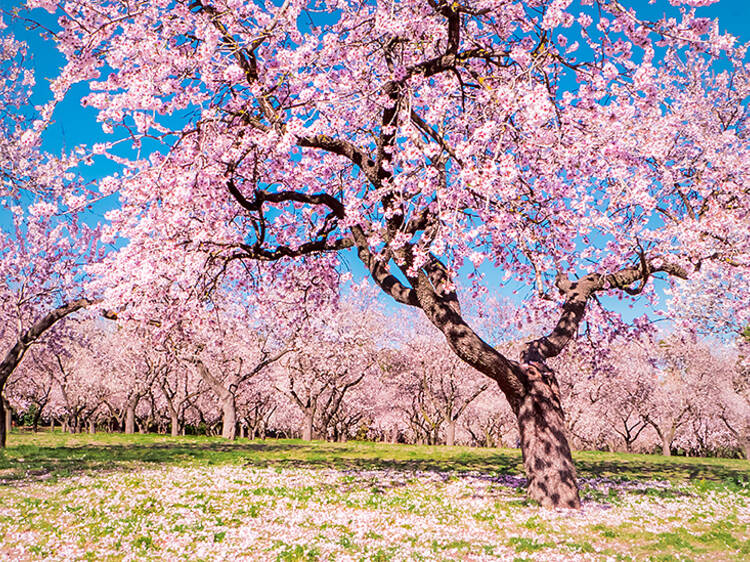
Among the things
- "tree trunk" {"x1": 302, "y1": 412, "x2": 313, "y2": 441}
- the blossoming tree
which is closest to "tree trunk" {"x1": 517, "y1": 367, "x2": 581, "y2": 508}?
the blossoming tree

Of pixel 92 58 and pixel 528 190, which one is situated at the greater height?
pixel 92 58

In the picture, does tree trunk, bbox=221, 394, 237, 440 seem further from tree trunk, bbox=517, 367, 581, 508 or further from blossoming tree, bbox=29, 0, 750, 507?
tree trunk, bbox=517, 367, 581, 508

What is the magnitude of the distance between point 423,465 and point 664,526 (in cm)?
1164

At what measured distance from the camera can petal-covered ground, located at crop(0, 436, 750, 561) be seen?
821 centimetres

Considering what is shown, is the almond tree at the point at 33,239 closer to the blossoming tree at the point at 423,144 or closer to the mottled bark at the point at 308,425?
the blossoming tree at the point at 423,144

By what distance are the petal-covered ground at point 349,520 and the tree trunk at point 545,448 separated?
42cm

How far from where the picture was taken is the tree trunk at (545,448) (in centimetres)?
1127

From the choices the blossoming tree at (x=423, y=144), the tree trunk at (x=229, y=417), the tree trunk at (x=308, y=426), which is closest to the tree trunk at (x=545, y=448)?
the blossoming tree at (x=423, y=144)

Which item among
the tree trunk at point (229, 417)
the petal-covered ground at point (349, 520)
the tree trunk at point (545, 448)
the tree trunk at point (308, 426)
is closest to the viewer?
the petal-covered ground at point (349, 520)

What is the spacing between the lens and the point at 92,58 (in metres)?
9.69

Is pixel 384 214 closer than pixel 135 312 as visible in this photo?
Yes

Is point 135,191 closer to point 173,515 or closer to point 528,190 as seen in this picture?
point 173,515

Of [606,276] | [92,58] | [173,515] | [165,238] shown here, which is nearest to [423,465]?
[606,276]

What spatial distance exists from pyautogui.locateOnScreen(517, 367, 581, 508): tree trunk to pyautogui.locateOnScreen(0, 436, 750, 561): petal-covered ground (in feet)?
1.39
